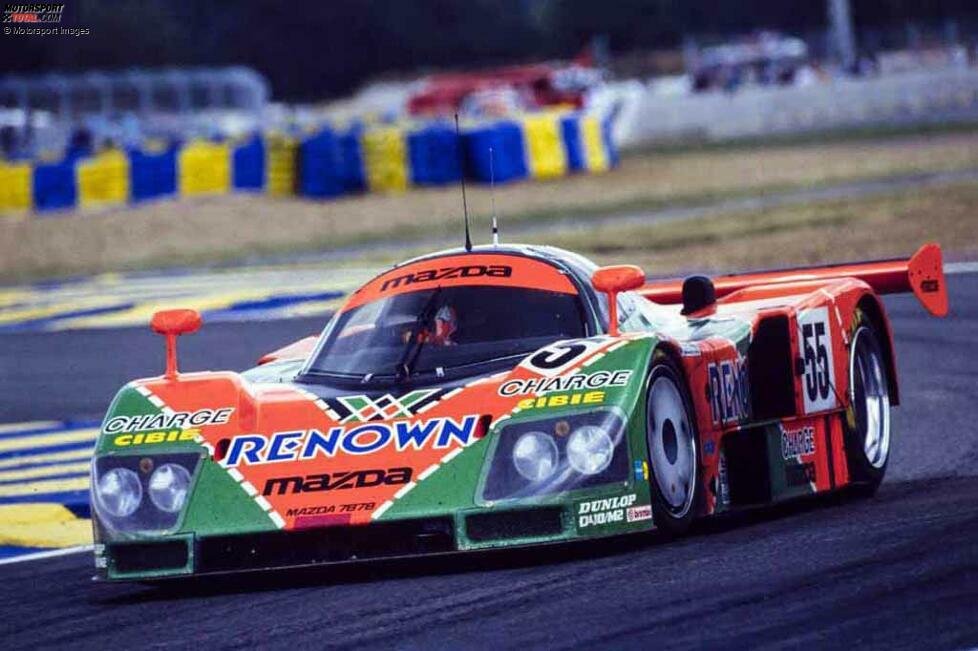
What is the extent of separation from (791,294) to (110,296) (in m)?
12.6

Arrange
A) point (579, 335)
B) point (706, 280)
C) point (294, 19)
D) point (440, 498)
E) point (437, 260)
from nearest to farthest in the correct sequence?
point (440, 498) < point (579, 335) < point (437, 260) < point (706, 280) < point (294, 19)

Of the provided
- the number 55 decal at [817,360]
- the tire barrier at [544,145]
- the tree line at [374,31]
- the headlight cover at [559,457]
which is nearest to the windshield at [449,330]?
the headlight cover at [559,457]

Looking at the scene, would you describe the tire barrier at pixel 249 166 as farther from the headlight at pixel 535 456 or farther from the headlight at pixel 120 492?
the headlight at pixel 535 456

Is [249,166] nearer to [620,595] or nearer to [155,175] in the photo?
[155,175]

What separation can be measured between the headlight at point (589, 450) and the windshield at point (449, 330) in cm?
93

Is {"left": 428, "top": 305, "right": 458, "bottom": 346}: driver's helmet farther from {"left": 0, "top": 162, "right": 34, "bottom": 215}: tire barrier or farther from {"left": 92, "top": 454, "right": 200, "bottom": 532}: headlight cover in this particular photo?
{"left": 0, "top": 162, "right": 34, "bottom": 215}: tire barrier

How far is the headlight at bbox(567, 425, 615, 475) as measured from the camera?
657 cm

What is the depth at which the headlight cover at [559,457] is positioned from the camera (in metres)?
6.54

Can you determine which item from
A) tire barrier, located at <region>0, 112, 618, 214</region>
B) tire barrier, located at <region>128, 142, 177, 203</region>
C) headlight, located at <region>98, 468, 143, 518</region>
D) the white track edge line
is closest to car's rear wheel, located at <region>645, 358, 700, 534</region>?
headlight, located at <region>98, 468, 143, 518</region>

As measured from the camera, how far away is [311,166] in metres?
32.6

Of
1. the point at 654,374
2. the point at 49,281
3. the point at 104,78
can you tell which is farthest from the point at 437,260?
the point at 104,78

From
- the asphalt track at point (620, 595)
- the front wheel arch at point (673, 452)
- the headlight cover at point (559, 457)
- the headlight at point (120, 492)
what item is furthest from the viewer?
the headlight at point (120, 492)

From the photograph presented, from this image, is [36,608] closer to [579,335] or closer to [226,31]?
[579,335]

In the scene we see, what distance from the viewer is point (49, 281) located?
24.2 meters
